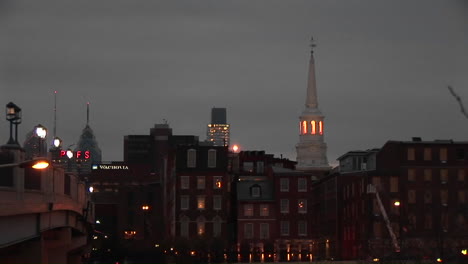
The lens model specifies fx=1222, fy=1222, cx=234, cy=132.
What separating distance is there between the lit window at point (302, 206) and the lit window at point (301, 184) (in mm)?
1481

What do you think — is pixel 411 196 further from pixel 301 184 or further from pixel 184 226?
pixel 184 226

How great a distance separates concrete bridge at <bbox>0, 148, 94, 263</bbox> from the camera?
36959 millimetres

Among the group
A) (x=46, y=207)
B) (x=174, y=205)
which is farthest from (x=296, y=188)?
(x=46, y=207)

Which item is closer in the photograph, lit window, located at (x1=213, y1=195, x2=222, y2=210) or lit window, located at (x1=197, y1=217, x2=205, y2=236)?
lit window, located at (x1=197, y1=217, x2=205, y2=236)

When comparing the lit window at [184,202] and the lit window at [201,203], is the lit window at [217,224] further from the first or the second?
the lit window at [184,202]

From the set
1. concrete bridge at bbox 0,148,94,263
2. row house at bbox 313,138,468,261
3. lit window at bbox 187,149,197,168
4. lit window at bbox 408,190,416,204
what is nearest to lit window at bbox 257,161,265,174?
lit window at bbox 187,149,197,168

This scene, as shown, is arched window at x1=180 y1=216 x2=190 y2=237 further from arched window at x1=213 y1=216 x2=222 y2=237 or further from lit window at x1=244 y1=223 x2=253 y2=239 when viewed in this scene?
lit window at x1=244 y1=223 x2=253 y2=239

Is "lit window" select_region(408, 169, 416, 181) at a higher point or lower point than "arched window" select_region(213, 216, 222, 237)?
higher

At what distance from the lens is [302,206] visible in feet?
525

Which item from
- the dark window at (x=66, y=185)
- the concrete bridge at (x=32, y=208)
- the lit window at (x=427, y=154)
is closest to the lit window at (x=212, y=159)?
the lit window at (x=427, y=154)

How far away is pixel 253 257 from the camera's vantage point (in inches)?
6161

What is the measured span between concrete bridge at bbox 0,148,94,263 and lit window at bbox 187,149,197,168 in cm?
10118

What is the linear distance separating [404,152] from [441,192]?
6.96 m

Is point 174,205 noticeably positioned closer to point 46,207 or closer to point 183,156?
point 183,156
